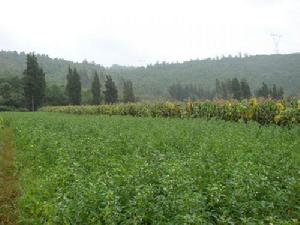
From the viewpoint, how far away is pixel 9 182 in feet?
→ 35.4

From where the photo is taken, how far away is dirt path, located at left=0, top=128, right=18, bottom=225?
318 inches

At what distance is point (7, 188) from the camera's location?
1018cm

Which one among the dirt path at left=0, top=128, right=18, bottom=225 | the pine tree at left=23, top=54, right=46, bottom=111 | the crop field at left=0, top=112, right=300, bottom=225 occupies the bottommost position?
the dirt path at left=0, top=128, right=18, bottom=225

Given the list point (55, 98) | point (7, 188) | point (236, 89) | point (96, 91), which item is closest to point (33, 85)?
point (55, 98)

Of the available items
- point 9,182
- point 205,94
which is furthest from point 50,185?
point 205,94

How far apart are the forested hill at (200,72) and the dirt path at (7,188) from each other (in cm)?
11091

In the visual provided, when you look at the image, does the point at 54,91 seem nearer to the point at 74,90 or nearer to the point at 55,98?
the point at 55,98

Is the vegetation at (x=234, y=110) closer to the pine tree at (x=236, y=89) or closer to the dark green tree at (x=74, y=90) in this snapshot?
the pine tree at (x=236, y=89)

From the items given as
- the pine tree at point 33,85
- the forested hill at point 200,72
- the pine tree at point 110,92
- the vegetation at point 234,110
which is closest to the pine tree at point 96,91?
the pine tree at point 110,92

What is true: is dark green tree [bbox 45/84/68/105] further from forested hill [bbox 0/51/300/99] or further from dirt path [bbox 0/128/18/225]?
dirt path [bbox 0/128/18/225]

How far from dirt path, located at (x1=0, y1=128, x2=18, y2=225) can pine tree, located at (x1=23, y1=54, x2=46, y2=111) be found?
64826 millimetres

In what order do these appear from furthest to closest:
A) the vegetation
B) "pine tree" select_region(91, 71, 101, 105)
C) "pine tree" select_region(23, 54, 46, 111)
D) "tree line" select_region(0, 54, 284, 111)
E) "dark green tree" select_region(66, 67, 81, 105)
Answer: "pine tree" select_region(91, 71, 101, 105)
"dark green tree" select_region(66, 67, 81, 105)
"tree line" select_region(0, 54, 284, 111)
"pine tree" select_region(23, 54, 46, 111)
the vegetation

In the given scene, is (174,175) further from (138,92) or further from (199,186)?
(138,92)

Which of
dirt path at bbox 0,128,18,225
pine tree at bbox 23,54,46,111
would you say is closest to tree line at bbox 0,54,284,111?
pine tree at bbox 23,54,46,111
